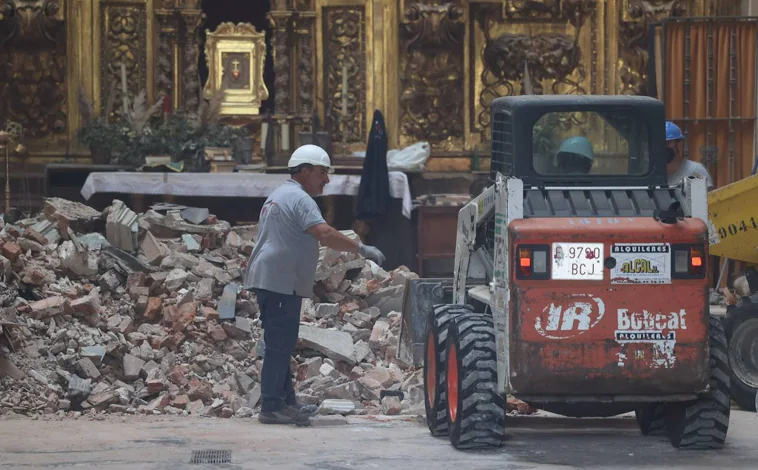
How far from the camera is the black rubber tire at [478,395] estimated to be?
762 cm

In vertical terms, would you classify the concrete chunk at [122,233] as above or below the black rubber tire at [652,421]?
above

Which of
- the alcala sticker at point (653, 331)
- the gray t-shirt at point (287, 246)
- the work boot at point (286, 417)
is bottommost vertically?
the work boot at point (286, 417)

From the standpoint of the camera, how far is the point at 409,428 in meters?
8.91

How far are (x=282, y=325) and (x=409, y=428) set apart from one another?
1062mm


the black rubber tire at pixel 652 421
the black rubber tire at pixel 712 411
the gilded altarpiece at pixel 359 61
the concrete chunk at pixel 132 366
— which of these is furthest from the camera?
the gilded altarpiece at pixel 359 61

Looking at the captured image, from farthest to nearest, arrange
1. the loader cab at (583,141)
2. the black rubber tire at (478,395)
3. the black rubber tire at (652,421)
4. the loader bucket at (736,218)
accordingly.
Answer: the loader bucket at (736,218)
the black rubber tire at (652,421)
the loader cab at (583,141)
the black rubber tire at (478,395)

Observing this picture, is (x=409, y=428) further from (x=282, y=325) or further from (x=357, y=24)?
(x=357, y=24)

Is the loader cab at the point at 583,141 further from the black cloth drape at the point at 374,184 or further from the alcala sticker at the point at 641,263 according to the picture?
the black cloth drape at the point at 374,184

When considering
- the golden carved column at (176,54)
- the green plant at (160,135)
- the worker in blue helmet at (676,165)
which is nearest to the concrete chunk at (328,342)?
the worker in blue helmet at (676,165)

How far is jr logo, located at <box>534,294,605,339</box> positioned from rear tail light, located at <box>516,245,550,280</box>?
18 centimetres

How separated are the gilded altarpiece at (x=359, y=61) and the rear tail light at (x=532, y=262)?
32.6ft

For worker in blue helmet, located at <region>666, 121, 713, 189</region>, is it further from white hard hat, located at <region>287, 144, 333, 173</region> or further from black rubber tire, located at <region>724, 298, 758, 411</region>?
white hard hat, located at <region>287, 144, 333, 173</region>

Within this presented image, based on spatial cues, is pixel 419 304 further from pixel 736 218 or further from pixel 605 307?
pixel 605 307

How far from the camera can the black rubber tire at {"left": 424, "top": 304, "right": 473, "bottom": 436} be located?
8.27 meters
